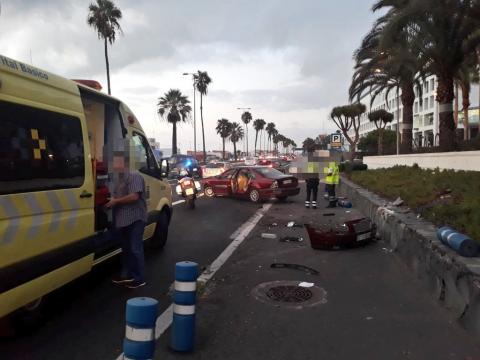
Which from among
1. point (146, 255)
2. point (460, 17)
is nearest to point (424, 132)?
point (460, 17)

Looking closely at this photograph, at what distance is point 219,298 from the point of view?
582 centimetres

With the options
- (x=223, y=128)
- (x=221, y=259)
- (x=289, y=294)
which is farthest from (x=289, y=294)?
(x=223, y=128)

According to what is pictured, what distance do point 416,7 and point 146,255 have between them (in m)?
14.0

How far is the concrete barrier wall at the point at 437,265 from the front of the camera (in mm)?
4586

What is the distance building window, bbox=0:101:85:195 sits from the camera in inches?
159

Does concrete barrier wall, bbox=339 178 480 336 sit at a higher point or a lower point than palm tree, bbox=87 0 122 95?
lower


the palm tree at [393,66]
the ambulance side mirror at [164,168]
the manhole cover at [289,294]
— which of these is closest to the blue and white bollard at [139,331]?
the manhole cover at [289,294]

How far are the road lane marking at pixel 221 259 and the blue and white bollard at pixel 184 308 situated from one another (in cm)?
45

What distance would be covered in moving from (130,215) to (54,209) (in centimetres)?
138

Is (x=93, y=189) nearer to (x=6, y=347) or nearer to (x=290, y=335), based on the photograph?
A: (x=6, y=347)

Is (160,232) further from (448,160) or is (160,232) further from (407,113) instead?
(407,113)

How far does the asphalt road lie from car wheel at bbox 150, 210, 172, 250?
0.16 m

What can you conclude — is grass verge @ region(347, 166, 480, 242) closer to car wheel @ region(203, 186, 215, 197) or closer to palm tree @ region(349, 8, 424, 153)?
car wheel @ region(203, 186, 215, 197)

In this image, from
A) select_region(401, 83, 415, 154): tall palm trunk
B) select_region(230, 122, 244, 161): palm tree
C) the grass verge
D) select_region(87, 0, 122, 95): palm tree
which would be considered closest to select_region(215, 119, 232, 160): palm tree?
select_region(230, 122, 244, 161): palm tree
